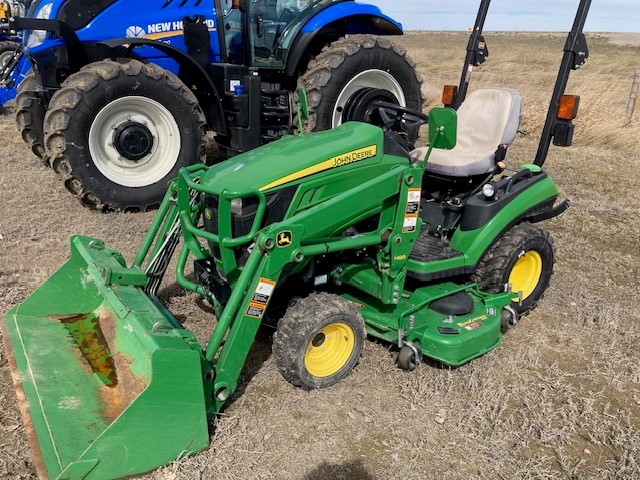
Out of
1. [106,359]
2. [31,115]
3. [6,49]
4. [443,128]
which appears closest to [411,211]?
[443,128]

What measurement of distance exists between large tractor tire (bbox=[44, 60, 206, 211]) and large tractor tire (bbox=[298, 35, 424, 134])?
4.33 ft

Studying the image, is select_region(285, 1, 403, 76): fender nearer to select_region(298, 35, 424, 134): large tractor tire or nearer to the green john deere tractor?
select_region(298, 35, 424, 134): large tractor tire

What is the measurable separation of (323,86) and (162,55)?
1.70m

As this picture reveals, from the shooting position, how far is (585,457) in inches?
105

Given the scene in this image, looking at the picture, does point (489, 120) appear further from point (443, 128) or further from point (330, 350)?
point (330, 350)

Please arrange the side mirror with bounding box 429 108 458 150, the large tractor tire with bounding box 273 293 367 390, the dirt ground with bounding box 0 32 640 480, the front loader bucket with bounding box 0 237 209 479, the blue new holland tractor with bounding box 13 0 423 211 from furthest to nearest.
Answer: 1. the blue new holland tractor with bounding box 13 0 423 211
2. the side mirror with bounding box 429 108 458 150
3. the large tractor tire with bounding box 273 293 367 390
4. the dirt ground with bounding box 0 32 640 480
5. the front loader bucket with bounding box 0 237 209 479

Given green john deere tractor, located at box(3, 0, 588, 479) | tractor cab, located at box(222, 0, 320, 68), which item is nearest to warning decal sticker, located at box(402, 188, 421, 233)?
green john deere tractor, located at box(3, 0, 588, 479)

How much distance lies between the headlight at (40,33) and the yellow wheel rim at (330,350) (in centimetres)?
426

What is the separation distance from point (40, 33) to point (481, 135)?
4.24 m

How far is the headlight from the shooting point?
5.49 meters

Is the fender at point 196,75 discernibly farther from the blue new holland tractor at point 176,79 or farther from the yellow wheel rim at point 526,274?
the yellow wheel rim at point 526,274

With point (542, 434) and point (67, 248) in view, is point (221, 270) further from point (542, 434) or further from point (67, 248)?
point (67, 248)

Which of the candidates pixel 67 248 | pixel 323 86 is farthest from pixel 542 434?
pixel 323 86

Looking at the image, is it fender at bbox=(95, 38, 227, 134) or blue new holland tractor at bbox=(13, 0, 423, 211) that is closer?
blue new holland tractor at bbox=(13, 0, 423, 211)
